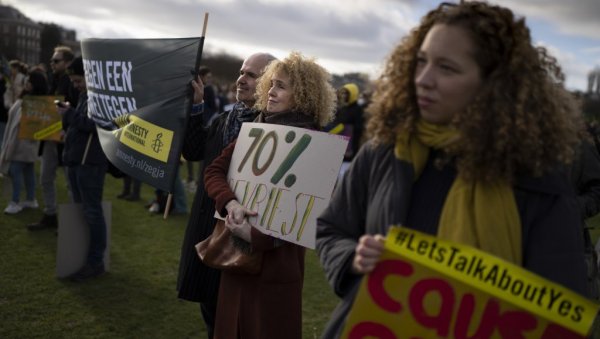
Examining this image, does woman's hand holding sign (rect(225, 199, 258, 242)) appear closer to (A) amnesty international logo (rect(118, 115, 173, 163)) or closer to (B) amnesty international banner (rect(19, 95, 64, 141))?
(A) amnesty international logo (rect(118, 115, 173, 163))

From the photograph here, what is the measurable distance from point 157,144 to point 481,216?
2.62 meters

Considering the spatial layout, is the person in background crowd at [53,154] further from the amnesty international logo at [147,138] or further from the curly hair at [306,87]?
the curly hair at [306,87]

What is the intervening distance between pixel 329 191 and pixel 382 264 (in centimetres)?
117

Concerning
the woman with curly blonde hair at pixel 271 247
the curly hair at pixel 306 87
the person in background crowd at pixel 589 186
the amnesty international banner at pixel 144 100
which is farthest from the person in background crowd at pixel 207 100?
the person in background crowd at pixel 589 186

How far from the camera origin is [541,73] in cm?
177

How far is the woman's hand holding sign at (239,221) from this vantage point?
296 cm

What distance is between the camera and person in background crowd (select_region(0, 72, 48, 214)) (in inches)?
304

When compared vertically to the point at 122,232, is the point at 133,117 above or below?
above

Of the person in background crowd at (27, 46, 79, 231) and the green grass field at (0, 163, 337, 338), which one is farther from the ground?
the person in background crowd at (27, 46, 79, 231)

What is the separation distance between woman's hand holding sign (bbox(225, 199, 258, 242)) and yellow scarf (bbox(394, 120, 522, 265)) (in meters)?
1.36

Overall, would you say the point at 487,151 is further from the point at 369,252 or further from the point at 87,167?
the point at 87,167

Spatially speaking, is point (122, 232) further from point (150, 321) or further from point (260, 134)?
point (260, 134)

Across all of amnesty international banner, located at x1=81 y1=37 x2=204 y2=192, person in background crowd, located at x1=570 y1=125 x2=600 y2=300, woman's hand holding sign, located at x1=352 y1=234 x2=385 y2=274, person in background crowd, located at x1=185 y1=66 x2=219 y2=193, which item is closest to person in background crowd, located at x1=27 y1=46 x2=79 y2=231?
person in background crowd, located at x1=185 y1=66 x2=219 y2=193

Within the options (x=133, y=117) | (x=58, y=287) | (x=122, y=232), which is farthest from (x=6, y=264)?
(x=133, y=117)
